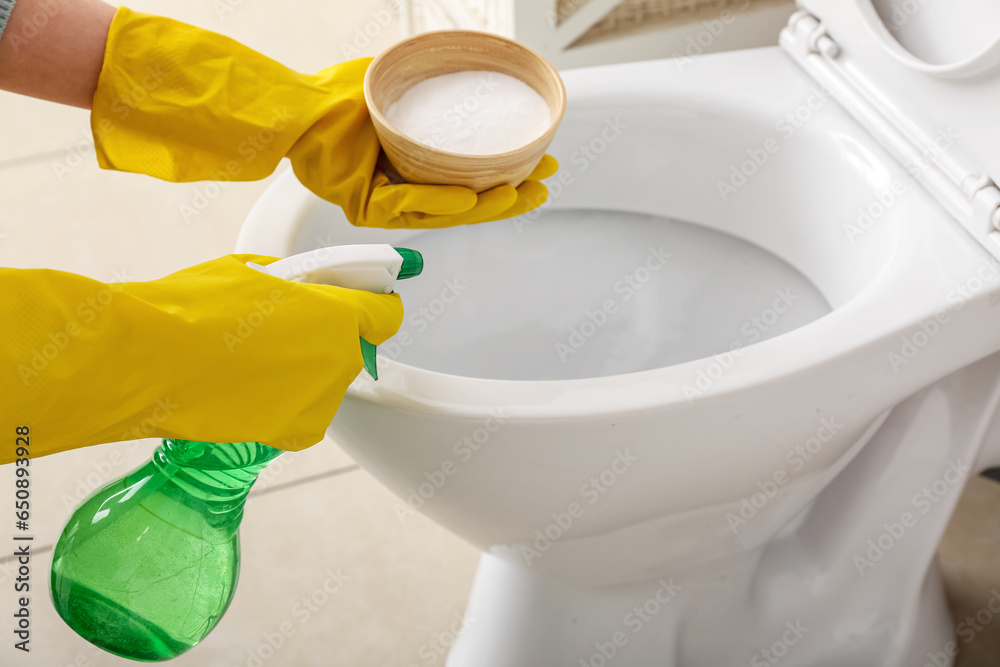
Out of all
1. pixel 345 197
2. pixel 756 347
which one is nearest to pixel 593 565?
pixel 756 347

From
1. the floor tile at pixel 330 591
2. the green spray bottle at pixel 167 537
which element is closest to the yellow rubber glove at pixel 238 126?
the green spray bottle at pixel 167 537

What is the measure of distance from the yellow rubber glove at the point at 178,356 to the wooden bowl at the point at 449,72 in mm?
127

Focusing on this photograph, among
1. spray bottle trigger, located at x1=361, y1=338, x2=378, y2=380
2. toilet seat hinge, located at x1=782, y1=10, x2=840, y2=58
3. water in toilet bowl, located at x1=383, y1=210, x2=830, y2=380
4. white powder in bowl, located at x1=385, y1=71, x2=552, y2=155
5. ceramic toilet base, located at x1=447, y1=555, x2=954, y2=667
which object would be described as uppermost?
toilet seat hinge, located at x1=782, y1=10, x2=840, y2=58

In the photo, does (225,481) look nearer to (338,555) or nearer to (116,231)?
(338,555)

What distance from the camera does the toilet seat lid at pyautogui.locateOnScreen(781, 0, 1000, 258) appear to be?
2.08 feet

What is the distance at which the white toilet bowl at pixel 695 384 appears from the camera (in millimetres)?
561

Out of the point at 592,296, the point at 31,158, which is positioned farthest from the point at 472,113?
the point at 31,158

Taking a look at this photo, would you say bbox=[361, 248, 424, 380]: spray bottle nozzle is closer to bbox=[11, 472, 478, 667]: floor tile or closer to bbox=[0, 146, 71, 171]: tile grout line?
bbox=[11, 472, 478, 667]: floor tile

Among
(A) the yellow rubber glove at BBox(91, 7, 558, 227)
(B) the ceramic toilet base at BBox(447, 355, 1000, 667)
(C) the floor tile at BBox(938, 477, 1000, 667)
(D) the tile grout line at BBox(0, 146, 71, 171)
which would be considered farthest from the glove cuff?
(D) the tile grout line at BBox(0, 146, 71, 171)

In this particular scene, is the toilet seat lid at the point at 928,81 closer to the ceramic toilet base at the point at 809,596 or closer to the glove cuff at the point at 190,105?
the ceramic toilet base at the point at 809,596

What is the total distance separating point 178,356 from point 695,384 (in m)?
0.30

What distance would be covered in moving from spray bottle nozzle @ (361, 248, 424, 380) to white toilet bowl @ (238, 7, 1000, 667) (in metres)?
0.01

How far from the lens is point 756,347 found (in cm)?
58

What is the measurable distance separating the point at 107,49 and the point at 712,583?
2.15 feet
